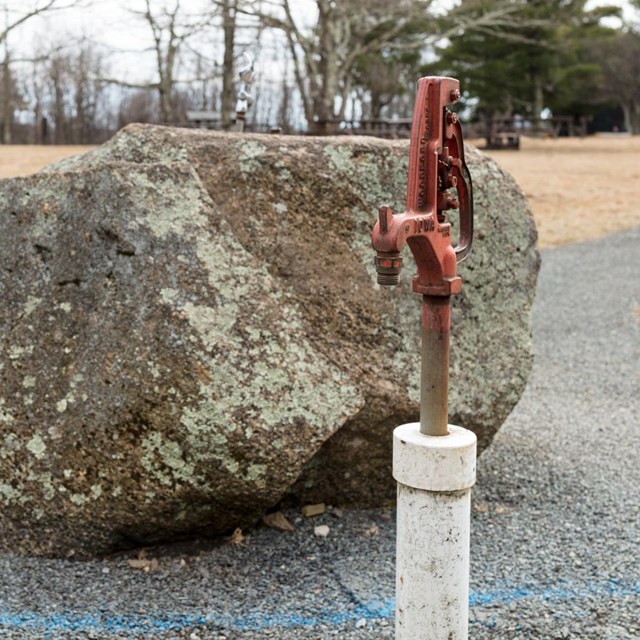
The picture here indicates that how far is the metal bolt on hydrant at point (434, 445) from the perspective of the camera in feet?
6.42

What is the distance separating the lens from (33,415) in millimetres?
2867

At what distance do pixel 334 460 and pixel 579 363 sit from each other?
4122 mm

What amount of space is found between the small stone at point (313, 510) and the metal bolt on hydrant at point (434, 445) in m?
1.24

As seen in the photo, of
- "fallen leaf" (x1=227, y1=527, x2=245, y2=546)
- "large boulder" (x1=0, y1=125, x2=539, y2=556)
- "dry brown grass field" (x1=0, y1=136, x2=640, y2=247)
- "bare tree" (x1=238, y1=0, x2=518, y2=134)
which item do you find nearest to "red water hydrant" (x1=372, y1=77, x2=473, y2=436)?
"large boulder" (x1=0, y1=125, x2=539, y2=556)

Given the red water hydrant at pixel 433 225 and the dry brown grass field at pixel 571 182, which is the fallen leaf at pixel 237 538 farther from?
the dry brown grass field at pixel 571 182

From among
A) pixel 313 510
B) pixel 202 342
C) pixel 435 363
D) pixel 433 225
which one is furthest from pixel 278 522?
pixel 433 225

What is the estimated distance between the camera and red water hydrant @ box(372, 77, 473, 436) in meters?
1.94

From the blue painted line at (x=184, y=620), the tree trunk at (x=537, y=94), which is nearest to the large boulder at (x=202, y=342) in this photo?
the blue painted line at (x=184, y=620)

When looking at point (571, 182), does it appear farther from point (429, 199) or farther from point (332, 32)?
point (429, 199)

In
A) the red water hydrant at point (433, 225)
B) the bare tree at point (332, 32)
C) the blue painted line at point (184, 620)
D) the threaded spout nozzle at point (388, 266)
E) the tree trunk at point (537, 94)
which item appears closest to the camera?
the threaded spout nozzle at point (388, 266)

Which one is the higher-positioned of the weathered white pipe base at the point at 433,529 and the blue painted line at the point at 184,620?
the weathered white pipe base at the point at 433,529

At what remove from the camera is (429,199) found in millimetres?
1966

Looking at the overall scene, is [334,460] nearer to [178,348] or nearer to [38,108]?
[178,348]

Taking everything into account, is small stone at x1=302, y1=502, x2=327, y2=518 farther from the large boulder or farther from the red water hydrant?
the red water hydrant
